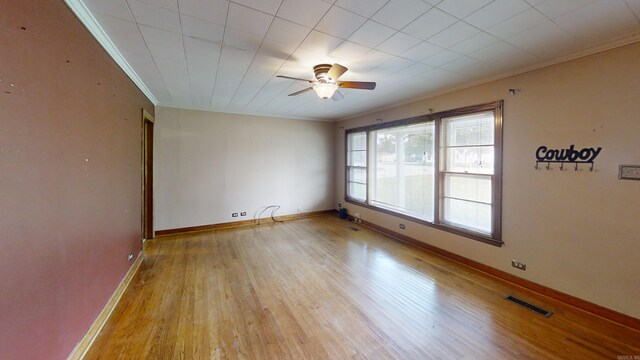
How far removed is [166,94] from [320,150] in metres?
3.83

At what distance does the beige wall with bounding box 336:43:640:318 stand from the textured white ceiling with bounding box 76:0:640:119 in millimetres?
273

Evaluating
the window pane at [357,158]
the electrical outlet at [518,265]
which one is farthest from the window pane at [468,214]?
the window pane at [357,158]

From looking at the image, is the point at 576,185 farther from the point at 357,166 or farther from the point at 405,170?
the point at 357,166

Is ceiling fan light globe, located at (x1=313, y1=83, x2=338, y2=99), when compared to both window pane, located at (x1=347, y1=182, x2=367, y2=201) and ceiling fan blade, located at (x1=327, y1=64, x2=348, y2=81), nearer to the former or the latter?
ceiling fan blade, located at (x1=327, y1=64, x2=348, y2=81)

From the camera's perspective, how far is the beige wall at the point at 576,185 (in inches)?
90.4

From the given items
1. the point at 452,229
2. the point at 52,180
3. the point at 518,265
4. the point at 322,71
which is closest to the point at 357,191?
the point at 452,229

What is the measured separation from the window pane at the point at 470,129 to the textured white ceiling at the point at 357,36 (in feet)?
1.69

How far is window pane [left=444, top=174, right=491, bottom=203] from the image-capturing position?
3.48m

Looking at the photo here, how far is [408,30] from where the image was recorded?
6.97 ft

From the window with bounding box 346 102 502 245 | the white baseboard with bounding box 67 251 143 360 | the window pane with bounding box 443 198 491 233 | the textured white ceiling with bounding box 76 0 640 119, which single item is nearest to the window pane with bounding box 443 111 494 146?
the window with bounding box 346 102 502 245

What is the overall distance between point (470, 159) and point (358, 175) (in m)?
2.97

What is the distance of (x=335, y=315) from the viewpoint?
2.48 metres

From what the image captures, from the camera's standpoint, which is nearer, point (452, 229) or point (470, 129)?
point (470, 129)

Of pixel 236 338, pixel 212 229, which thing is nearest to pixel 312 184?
pixel 212 229
